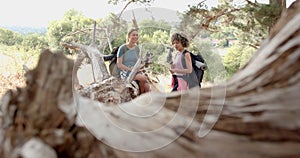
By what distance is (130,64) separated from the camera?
2080mm

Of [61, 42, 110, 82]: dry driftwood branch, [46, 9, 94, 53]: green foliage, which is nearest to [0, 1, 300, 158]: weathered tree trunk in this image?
[61, 42, 110, 82]: dry driftwood branch

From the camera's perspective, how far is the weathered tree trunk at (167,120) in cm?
30

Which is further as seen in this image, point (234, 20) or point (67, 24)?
point (67, 24)

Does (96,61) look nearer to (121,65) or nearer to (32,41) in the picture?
(121,65)

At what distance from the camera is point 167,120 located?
0.33 m

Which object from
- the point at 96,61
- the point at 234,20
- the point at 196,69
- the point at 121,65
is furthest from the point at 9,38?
the point at 196,69

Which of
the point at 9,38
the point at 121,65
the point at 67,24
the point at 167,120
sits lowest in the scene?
the point at 9,38

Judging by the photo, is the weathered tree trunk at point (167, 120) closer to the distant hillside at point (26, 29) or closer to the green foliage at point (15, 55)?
the green foliage at point (15, 55)

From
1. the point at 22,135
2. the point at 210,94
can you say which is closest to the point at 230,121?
the point at 210,94

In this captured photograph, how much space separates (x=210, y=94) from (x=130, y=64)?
5.71 feet

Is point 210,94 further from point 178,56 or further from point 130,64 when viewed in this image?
point 130,64

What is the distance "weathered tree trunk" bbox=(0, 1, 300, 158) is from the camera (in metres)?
0.30

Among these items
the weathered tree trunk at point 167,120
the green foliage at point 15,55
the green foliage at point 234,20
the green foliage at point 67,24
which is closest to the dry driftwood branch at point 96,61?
the green foliage at point 234,20

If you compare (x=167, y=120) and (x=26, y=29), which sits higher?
(x=167, y=120)
